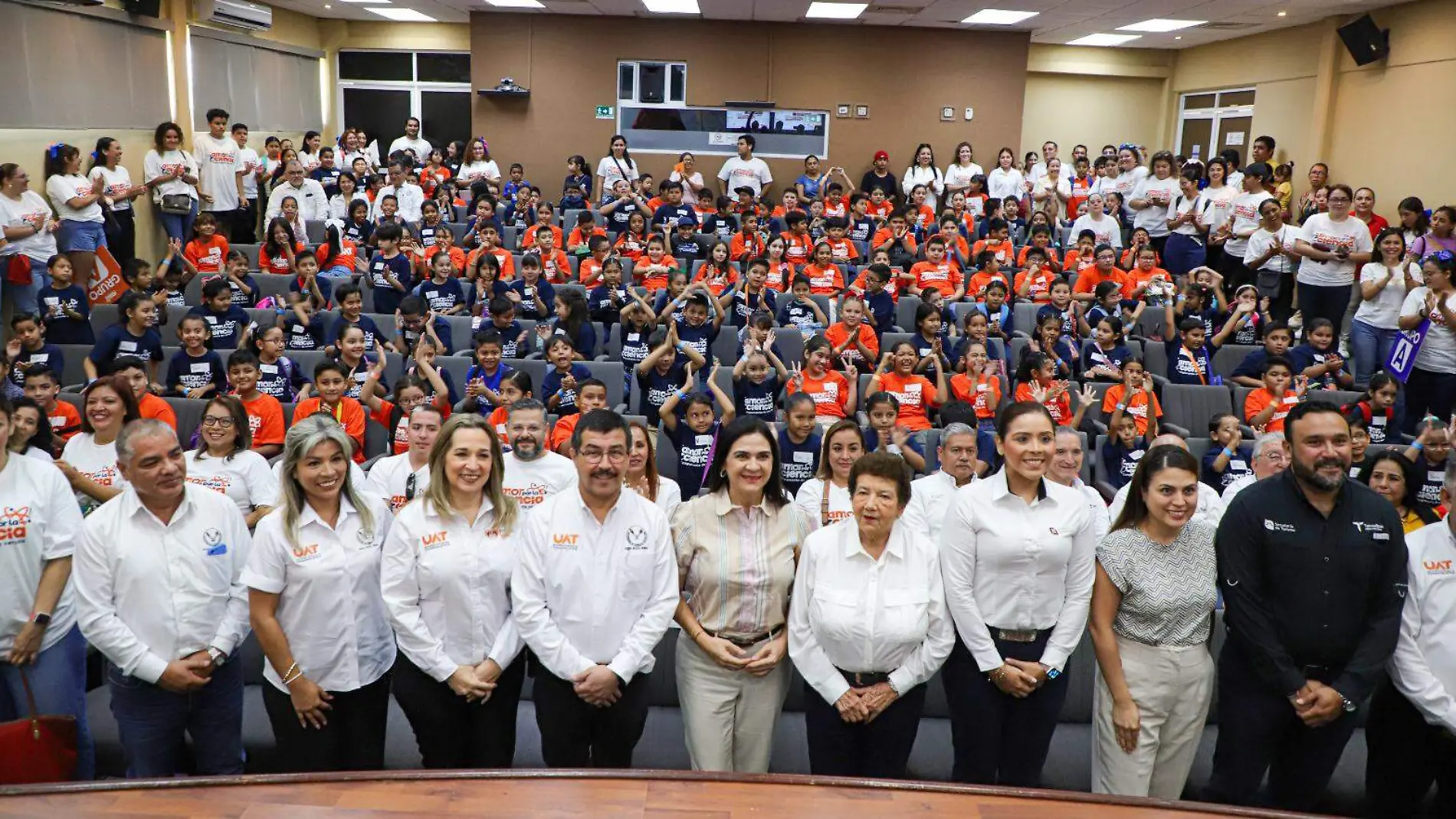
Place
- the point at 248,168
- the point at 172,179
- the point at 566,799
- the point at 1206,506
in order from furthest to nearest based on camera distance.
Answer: the point at 248,168 < the point at 172,179 < the point at 1206,506 < the point at 566,799

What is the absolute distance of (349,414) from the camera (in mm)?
5301

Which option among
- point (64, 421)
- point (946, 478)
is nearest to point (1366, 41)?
point (946, 478)

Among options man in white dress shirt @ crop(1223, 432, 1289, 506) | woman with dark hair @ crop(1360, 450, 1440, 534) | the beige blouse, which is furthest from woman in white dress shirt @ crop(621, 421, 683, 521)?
woman with dark hair @ crop(1360, 450, 1440, 534)

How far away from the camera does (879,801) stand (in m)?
2.16

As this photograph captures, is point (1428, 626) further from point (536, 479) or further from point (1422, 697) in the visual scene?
point (536, 479)

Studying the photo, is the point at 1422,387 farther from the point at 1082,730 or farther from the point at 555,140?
the point at 555,140

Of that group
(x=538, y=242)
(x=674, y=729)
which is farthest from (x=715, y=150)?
(x=674, y=729)

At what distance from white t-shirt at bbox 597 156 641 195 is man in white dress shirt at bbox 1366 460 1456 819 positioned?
966 centimetres

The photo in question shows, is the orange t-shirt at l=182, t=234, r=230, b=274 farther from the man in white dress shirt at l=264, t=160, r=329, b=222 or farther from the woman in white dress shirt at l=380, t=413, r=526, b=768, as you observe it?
the woman in white dress shirt at l=380, t=413, r=526, b=768

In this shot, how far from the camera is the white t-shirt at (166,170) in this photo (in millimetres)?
9086

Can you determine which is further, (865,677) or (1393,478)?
(1393,478)

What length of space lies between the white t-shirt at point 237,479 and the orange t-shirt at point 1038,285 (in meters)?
6.00

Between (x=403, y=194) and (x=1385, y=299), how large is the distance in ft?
27.2

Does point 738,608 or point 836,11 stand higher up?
point 836,11
